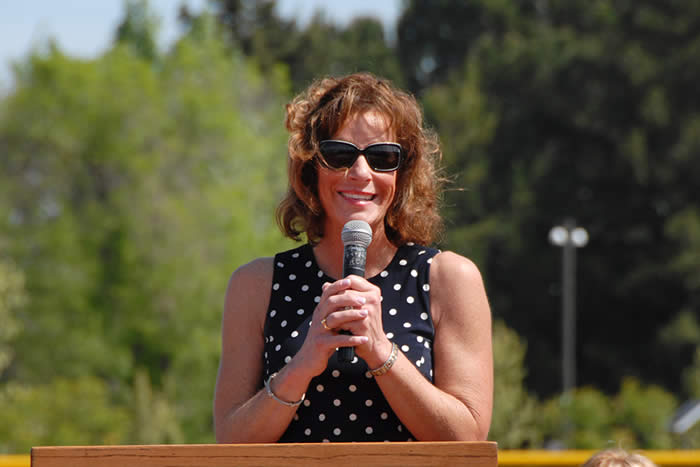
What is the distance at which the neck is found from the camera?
2926 mm

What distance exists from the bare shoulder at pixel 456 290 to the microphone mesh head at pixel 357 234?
27 centimetres

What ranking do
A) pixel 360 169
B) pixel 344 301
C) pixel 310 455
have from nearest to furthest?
1. pixel 310 455
2. pixel 344 301
3. pixel 360 169

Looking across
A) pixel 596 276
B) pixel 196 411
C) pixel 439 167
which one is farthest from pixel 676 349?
pixel 439 167

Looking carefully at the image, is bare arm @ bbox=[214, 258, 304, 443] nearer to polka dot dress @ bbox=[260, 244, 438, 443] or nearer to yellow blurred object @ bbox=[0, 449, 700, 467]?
polka dot dress @ bbox=[260, 244, 438, 443]

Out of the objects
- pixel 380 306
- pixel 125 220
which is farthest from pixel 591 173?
pixel 380 306

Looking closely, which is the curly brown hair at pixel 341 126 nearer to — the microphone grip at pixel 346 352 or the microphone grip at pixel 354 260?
the microphone grip at pixel 354 260

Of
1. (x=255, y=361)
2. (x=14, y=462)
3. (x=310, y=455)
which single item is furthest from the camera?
(x=14, y=462)

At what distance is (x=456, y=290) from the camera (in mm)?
2822

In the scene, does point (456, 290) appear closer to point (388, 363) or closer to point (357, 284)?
point (388, 363)

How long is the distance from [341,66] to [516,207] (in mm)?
9096

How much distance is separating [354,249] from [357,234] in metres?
0.07

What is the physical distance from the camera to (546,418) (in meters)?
25.6

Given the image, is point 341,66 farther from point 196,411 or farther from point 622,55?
point 196,411

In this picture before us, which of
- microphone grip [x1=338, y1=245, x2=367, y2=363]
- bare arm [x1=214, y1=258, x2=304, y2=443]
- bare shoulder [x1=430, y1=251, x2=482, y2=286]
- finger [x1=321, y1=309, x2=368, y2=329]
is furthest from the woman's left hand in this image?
bare shoulder [x1=430, y1=251, x2=482, y2=286]
